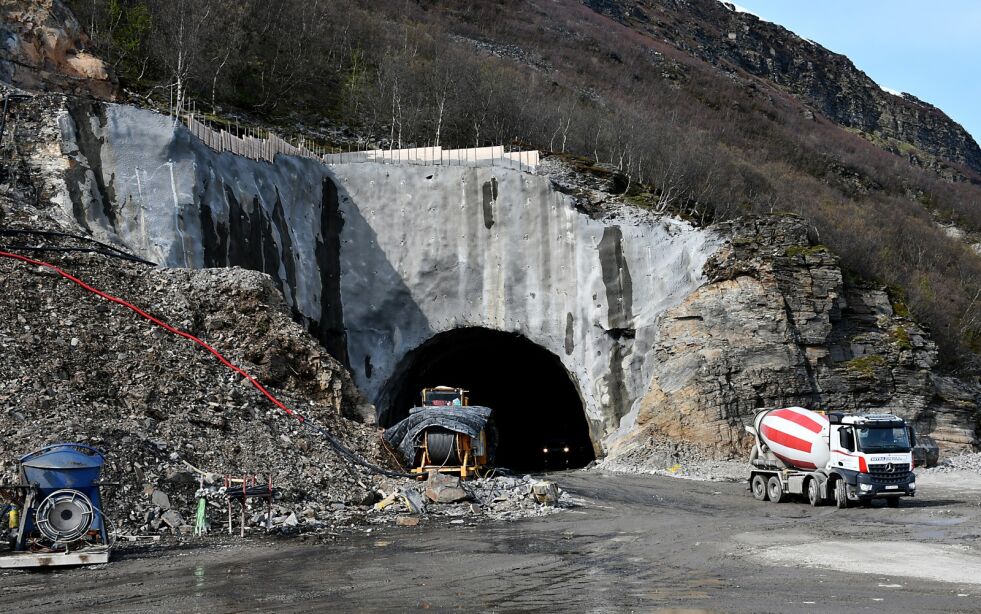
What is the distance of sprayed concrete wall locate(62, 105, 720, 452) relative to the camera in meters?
33.4

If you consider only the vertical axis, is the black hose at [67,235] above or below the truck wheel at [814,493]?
above

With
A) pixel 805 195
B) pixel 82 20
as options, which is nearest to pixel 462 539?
pixel 82 20

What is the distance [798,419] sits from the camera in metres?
23.5

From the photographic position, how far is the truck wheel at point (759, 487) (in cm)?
2356

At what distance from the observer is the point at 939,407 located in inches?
1284

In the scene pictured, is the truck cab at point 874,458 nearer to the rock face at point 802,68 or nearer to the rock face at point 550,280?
the rock face at point 550,280

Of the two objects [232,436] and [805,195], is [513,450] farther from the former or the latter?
[232,436]

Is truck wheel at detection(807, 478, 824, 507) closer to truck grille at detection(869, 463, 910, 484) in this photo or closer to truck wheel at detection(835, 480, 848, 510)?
truck wheel at detection(835, 480, 848, 510)

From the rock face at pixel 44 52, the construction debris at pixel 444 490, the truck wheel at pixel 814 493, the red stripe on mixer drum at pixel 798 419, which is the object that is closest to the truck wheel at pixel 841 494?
the truck wheel at pixel 814 493

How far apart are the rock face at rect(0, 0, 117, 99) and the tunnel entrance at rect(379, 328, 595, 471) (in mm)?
15273

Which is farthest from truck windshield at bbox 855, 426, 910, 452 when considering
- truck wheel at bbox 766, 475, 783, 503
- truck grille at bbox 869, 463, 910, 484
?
truck wheel at bbox 766, 475, 783, 503

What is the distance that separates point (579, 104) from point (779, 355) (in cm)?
3374

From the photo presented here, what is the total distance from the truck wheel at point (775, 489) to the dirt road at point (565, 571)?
3954 mm

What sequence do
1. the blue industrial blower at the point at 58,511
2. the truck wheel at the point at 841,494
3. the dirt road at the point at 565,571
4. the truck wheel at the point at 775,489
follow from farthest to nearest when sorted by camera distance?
the truck wheel at the point at 775,489 < the truck wheel at the point at 841,494 < the blue industrial blower at the point at 58,511 < the dirt road at the point at 565,571
